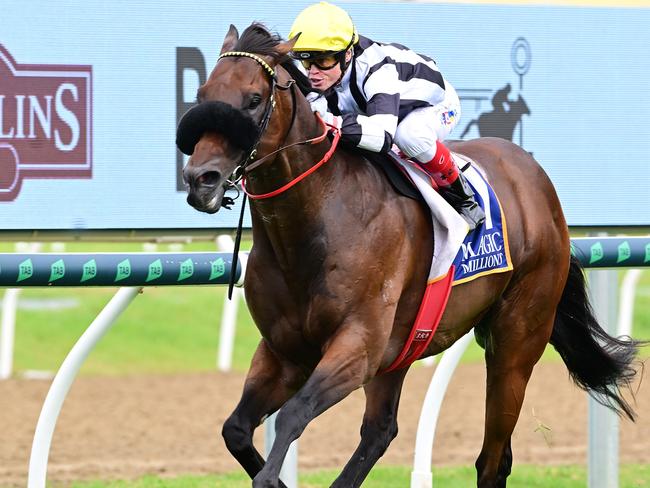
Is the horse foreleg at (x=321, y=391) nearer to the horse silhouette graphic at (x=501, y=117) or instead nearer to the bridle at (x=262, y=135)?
the bridle at (x=262, y=135)

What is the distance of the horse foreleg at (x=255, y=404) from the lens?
11.9 feet

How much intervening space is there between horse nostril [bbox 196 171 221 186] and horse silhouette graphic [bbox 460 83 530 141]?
243cm

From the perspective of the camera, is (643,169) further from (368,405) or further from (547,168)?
(368,405)

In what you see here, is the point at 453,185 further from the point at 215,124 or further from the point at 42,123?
the point at 42,123

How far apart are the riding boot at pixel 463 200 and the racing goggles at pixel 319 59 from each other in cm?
55

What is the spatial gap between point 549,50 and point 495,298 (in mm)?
1632

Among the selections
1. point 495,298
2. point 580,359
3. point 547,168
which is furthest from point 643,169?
point 495,298

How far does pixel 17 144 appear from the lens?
15.8 feet

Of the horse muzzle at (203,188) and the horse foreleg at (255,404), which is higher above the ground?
the horse muzzle at (203,188)

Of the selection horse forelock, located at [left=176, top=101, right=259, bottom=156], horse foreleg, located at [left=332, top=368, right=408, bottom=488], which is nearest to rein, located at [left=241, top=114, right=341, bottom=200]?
horse forelock, located at [left=176, top=101, right=259, bottom=156]

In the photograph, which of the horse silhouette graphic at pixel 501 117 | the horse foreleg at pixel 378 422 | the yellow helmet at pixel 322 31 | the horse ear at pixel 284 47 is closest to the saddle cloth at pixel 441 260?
the horse foreleg at pixel 378 422

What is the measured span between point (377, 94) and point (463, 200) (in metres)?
0.48

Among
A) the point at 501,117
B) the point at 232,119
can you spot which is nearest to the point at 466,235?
the point at 232,119

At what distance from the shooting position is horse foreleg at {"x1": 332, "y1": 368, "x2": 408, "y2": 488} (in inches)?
160
